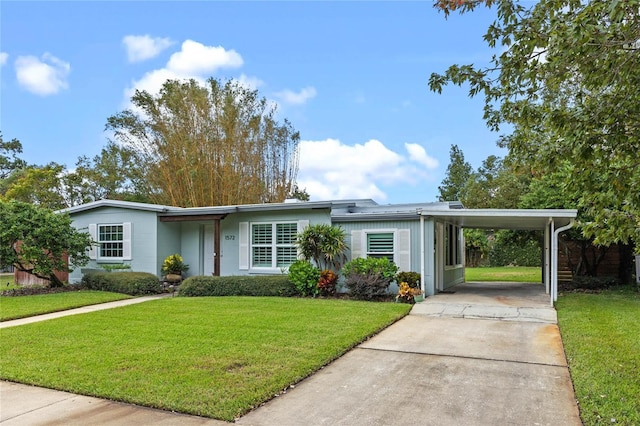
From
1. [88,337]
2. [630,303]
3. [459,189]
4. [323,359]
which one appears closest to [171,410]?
[323,359]

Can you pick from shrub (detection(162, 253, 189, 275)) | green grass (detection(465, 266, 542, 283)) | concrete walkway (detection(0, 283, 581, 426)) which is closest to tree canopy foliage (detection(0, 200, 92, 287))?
shrub (detection(162, 253, 189, 275))

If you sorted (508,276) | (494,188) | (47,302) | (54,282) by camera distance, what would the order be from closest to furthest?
(47,302) < (54,282) < (508,276) < (494,188)

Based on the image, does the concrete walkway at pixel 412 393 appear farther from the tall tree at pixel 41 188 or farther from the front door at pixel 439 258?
the tall tree at pixel 41 188

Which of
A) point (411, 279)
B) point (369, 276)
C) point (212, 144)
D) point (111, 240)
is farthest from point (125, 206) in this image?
point (411, 279)

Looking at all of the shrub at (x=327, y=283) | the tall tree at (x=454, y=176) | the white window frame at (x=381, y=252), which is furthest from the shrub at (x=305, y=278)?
the tall tree at (x=454, y=176)

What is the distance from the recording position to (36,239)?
1289 cm

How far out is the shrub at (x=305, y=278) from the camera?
38.5 ft

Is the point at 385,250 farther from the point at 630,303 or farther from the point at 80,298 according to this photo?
the point at 80,298

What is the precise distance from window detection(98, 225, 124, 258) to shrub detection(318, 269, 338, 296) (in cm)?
742

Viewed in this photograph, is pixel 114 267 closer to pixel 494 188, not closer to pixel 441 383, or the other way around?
pixel 441 383

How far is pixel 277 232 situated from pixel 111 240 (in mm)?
6042

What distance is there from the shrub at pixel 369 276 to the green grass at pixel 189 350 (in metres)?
1.11

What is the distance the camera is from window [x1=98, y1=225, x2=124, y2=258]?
15195 mm

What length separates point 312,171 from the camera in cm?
2430
